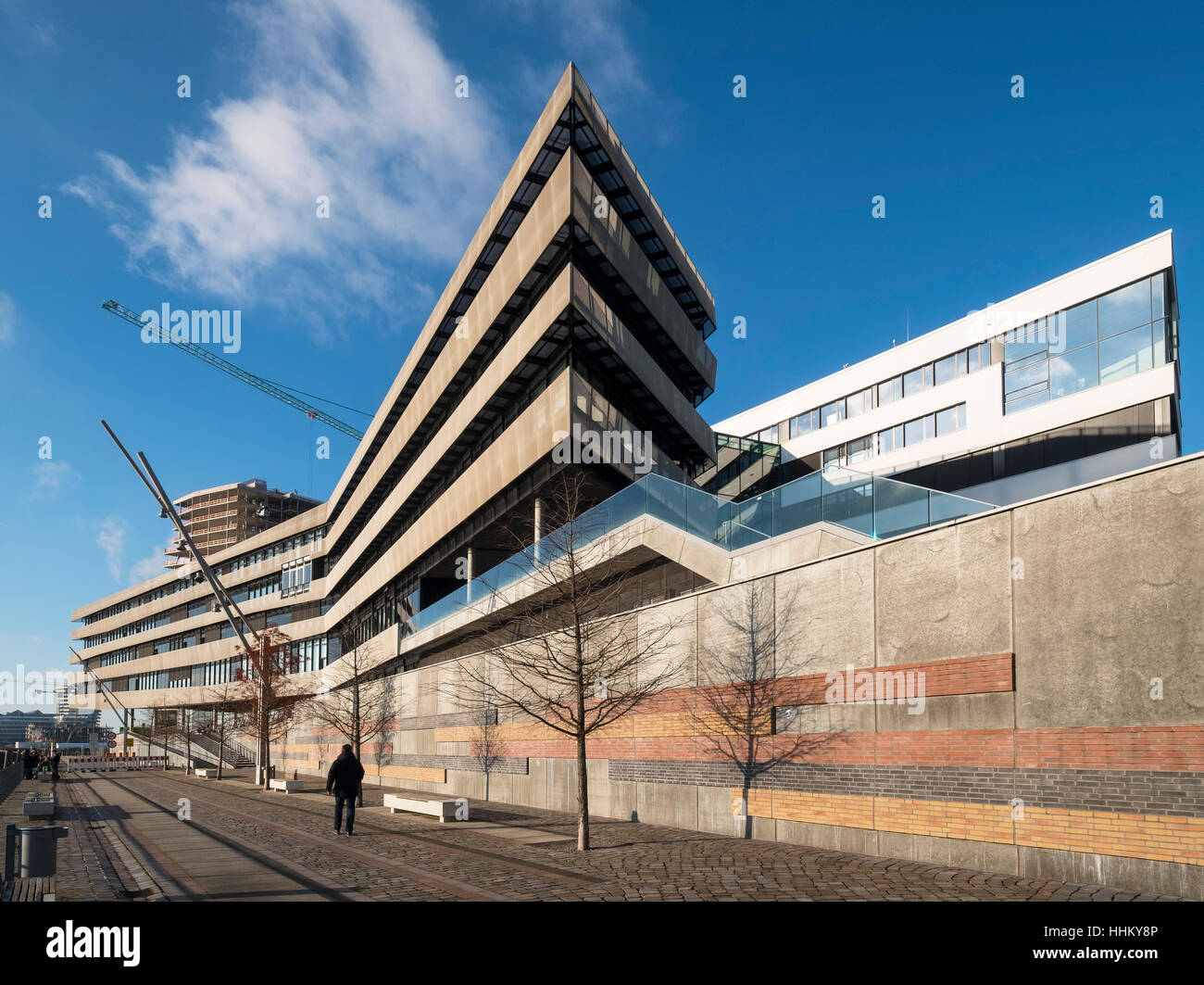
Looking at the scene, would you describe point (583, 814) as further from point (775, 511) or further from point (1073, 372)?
point (1073, 372)

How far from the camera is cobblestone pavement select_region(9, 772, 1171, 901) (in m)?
10.1

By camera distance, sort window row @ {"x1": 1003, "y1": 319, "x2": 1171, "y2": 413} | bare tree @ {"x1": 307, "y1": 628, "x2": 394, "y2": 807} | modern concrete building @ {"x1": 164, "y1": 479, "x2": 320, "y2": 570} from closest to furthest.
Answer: window row @ {"x1": 1003, "y1": 319, "x2": 1171, "y2": 413} < bare tree @ {"x1": 307, "y1": 628, "x2": 394, "y2": 807} < modern concrete building @ {"x1": 164, "y1": 479, "x2": 320, "y2": 570}

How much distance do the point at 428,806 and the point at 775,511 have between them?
10985 mm

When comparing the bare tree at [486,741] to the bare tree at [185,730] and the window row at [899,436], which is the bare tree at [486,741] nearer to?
the window row at [899,436]

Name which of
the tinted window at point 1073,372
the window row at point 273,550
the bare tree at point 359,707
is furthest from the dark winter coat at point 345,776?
the window row at point 273,550

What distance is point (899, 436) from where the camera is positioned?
4600 centimetres

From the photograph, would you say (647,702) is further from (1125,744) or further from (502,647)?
(1125,744)

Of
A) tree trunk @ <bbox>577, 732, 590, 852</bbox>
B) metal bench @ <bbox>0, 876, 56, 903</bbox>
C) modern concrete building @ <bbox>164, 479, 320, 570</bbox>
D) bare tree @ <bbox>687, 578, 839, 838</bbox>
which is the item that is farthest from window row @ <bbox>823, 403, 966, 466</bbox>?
modern concrete building @ <bbox>164, 479, 320, 570</bbox>

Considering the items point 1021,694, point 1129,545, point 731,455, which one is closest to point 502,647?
point 1021,694

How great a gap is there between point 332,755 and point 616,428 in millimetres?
29296

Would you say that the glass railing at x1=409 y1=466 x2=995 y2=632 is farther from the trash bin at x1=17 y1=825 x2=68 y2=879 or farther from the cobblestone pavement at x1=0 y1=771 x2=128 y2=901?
the trash bin at x1=17 y1=825 x2=68 y2=879

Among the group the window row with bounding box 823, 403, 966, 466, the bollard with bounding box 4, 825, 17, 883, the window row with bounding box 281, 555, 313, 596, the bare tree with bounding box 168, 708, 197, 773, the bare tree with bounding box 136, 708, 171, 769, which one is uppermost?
the window row with bounding box 823, 403, 966, 466

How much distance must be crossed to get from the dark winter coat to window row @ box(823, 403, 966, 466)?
3260 centimetres
